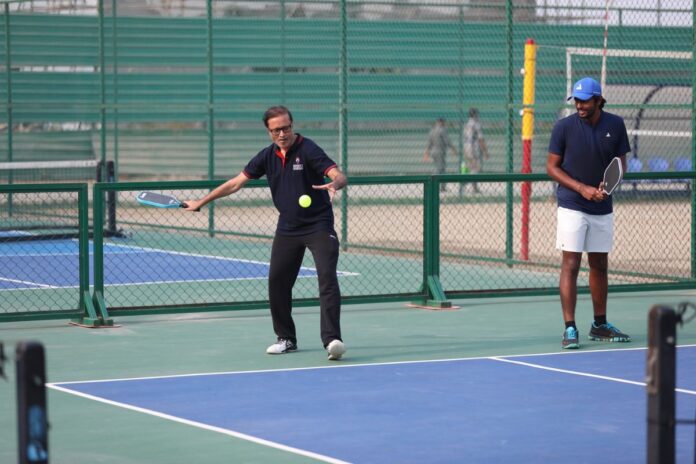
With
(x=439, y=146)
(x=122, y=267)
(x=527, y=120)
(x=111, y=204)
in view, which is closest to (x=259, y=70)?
(x=439, y=146)

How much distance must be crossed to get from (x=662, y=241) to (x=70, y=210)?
9.41 metres

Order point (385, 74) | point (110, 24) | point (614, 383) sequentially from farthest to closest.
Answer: point (385, 74)
point (110, 24)
point (614, 383)

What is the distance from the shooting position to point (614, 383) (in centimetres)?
898

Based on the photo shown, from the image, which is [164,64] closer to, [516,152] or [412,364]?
[516,152]

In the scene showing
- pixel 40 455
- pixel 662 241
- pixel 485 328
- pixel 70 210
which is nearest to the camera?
pixel 40 455

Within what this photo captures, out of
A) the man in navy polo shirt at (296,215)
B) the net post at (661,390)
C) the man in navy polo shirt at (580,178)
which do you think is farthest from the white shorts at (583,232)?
the net post at (661,390)

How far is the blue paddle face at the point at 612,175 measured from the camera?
10.1 m

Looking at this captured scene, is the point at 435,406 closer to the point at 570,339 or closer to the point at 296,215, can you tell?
the point at 296,215

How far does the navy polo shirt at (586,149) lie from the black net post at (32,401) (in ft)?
21.9

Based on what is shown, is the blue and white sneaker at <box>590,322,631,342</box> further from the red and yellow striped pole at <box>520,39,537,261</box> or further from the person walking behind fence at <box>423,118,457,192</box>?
the person walking behind fence at <box>423,118,457,192</box>

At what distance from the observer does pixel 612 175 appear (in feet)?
33.4

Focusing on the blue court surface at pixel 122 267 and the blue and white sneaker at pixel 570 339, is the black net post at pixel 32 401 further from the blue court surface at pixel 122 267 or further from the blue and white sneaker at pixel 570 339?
the blue court surface at pixel 122 267

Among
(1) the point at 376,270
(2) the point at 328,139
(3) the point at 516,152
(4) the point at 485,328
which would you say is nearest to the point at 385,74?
(2) the point at 328,139

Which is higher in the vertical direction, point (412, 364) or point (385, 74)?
point (385, 74)
